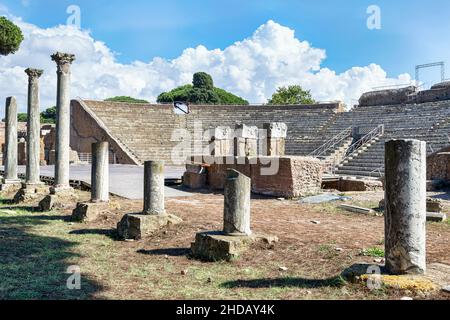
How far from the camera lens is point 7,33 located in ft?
85.7

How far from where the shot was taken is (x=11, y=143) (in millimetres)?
14680

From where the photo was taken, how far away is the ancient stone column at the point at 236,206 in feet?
21.7

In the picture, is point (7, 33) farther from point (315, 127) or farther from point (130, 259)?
point (130, 259)

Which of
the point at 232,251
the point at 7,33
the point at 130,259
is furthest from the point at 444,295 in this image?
the point at 7,33

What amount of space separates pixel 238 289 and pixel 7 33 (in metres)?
26.7

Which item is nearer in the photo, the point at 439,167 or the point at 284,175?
the point at 284,175

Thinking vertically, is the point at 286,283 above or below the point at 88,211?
below

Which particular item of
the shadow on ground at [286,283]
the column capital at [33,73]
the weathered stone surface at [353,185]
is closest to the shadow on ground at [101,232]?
the shadow on ground at [286,283]

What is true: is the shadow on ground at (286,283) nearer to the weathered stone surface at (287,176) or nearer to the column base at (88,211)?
the column base at (88,211)

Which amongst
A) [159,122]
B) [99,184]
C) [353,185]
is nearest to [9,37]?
[159,122]

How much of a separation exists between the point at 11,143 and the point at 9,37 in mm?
14547

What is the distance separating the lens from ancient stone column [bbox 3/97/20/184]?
14578 mm

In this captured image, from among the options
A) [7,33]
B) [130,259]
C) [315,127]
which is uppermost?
[7,33]

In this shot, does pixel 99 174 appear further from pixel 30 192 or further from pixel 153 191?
pixel 30 192
